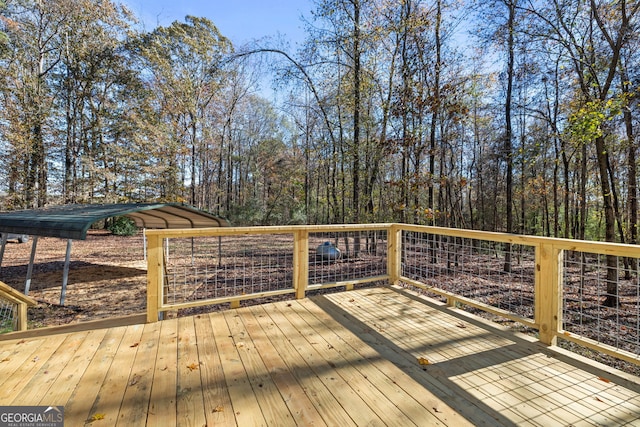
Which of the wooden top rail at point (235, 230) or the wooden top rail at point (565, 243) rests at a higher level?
the wooden top rail at point (235, 230)

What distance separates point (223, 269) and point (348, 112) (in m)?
5.50

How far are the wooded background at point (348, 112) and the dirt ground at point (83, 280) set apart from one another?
2.67m

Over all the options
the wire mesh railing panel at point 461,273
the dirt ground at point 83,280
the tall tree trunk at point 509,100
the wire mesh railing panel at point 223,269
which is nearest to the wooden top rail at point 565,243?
the wire mesh railing panel at point 461,273

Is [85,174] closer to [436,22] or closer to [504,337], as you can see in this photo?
[436,22]

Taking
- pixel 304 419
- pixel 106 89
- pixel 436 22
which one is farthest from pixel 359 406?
pixel 106 89

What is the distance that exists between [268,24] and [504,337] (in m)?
7.89

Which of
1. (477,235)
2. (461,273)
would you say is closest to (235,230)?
(477,235)

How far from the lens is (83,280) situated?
6.59 metres

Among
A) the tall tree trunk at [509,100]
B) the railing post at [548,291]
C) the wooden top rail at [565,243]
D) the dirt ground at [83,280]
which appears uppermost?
the tall tree trunk at [509,100]

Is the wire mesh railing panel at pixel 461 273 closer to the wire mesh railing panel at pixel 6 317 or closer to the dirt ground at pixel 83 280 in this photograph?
the dirt ground at pixel 83 280

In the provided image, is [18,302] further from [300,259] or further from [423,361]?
[423,361]

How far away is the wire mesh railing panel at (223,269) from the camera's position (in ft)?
17.6

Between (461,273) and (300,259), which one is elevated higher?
(300,259)

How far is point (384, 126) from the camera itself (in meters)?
7.04
